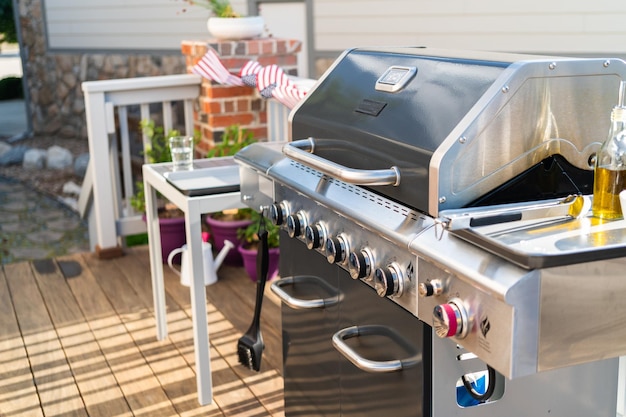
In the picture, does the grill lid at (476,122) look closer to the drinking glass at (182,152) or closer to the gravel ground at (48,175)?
the drinking glass at (182,152)

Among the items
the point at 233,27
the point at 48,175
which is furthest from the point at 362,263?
the point at 48,175

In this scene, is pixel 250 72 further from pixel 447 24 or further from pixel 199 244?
pixel 447 24

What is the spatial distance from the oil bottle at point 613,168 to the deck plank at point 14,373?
2.23 meters

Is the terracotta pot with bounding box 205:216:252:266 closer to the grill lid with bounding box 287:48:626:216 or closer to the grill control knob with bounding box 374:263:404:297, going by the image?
the grill lid with bounding box 287:48:626:216

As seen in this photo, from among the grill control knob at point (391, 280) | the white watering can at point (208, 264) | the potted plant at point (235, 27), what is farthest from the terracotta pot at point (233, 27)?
the grill control knob at point (391, 280)

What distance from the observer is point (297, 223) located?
2137 millimetres

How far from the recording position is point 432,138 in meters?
1.69

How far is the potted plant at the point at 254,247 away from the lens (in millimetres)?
4105

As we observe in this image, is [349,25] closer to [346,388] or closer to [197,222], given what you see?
[197,222]

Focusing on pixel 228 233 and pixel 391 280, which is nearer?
pixel 391 280

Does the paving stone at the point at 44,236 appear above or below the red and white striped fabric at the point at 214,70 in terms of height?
below

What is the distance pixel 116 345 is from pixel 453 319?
238 centimetres

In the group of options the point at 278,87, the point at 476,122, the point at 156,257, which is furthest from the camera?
the point at 278,87

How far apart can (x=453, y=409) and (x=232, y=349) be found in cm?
184
